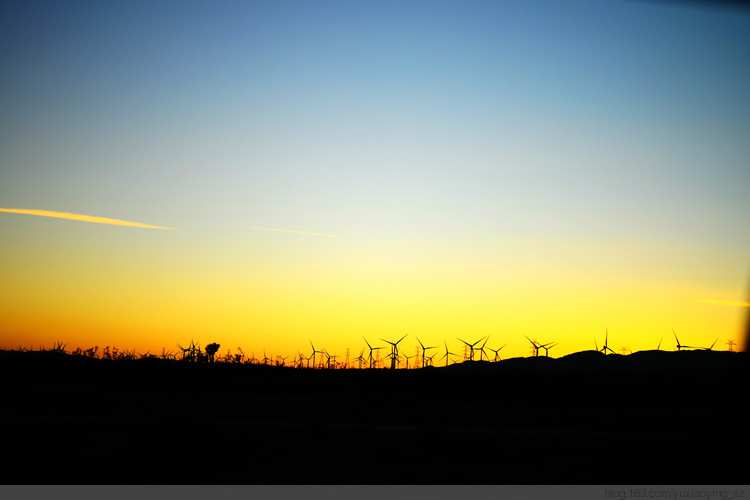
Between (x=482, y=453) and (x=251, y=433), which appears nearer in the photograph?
(x=482, y=453)

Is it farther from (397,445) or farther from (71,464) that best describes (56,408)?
(397,445)

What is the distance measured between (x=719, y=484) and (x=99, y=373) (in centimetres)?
2455

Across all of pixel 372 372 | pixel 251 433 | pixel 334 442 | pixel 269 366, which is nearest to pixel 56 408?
pixel 251 433

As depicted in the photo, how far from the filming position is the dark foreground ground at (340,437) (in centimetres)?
1142

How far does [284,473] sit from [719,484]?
7.20 metres

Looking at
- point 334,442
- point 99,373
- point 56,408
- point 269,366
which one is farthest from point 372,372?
point 334,442

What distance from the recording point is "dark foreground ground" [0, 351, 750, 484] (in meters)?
11.4

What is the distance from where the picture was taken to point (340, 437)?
15500 millimetres

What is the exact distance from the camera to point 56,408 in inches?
773

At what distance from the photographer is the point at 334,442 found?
48.9ft
